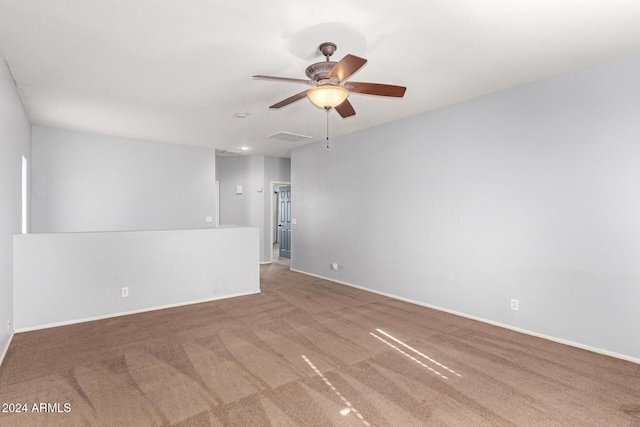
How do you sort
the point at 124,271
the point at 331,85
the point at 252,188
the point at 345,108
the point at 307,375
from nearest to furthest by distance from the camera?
the point at 331,85, the point at 307,375, the point at 345,108, the point at 124,271, the point at 252,188

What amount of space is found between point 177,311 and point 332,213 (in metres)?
3.00

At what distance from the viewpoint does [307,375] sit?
2.62 meters

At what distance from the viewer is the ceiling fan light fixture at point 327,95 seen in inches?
97.8

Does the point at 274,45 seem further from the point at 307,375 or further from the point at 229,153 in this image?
the point at 229,153

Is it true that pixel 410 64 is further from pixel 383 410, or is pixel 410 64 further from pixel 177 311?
pixel 177 311

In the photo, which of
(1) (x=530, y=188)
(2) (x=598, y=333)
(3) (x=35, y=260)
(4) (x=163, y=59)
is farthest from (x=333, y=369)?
(3) (x=35, y=260)

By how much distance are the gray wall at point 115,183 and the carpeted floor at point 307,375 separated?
8.09 ft

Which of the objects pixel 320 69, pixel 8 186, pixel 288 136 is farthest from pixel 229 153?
pixel 320 69

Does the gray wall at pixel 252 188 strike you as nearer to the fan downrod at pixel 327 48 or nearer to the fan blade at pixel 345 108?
the fan blade at pixel 345 108

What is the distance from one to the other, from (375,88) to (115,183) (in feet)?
16.6

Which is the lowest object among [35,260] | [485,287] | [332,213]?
[485,287]

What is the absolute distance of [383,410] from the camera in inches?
85.4

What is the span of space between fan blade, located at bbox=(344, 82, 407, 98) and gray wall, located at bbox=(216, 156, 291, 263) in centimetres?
542

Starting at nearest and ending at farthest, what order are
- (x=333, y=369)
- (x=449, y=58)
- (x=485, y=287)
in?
1. (x=333, y=369)
2. (x=449, y=58)
3. (x=485, y=287)
